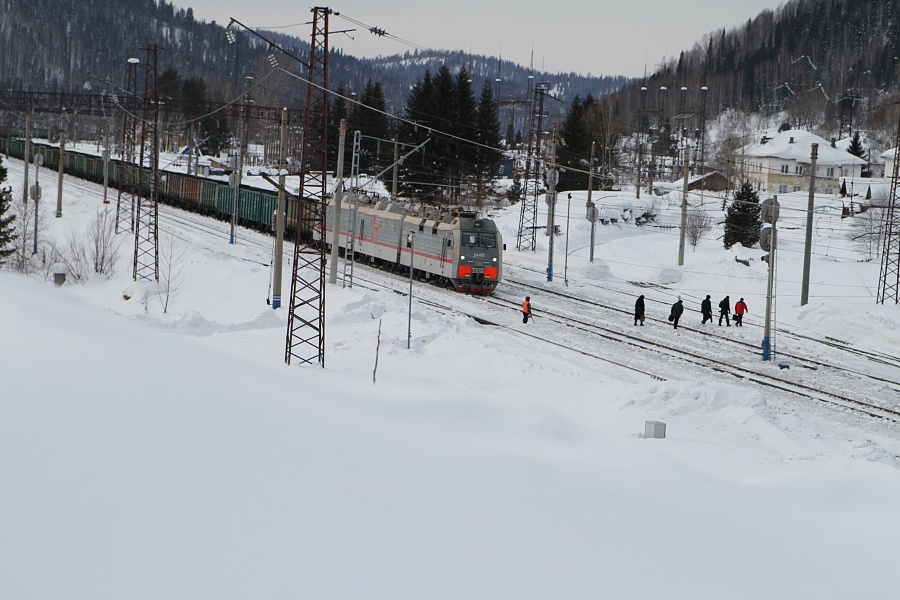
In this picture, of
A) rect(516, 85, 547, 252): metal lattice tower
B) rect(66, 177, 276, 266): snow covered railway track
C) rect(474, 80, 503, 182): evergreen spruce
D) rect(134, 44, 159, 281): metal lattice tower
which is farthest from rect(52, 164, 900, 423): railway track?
rect(474, 80, 503, 182): evergreen spruce

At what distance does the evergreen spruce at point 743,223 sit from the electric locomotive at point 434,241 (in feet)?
82.3

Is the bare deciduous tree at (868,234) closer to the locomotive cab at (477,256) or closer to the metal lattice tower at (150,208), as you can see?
the locomotive cab at (477,256)

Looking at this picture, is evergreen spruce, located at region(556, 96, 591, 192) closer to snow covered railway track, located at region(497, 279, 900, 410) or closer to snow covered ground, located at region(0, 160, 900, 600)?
snow covered railway track, located at region(497, 279, 900, 410)

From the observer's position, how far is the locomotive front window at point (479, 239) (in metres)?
35.1

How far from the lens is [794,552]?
940cm

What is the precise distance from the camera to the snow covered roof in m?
98.7

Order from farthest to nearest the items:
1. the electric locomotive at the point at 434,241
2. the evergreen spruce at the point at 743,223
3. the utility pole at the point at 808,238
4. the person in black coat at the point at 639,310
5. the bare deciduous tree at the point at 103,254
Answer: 1. the evergreen spruce at the point at 743,223
2. the bare deciduous tree at the point at 103,254
3. the electric locomotive at the point at 434,241
4. the utility pole at the point at 808,238
5. the person in black coat at the point at 639,310

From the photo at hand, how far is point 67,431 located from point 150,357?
2.03 meters

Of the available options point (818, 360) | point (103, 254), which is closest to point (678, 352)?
point (818, 360)

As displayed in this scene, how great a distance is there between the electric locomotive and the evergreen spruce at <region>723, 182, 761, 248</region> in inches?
987

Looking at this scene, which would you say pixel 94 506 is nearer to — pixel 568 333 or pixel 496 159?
pixel 568 333

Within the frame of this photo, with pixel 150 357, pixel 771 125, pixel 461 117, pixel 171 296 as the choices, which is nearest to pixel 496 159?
pixel 461 117

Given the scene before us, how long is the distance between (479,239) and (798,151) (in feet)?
251

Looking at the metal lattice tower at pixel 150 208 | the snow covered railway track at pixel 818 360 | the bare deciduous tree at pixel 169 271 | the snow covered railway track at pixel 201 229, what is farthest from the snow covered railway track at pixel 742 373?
the snow covered railway track at pixel 201 229
